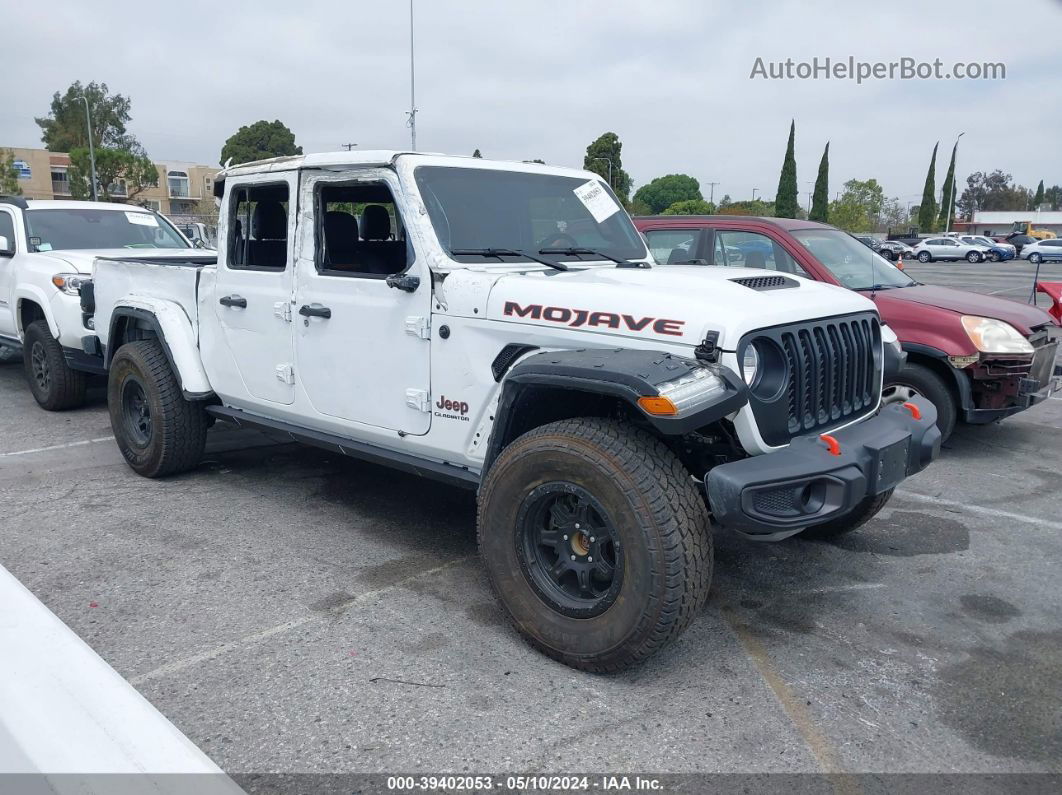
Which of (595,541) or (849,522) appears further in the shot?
(849,522)

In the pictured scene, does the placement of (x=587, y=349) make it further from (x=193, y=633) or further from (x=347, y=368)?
(x=193, y=633)

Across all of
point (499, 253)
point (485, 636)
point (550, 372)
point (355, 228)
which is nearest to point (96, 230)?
point (355, 228)

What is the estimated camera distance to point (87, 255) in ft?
25.3

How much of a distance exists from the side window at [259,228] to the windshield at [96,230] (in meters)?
4.14

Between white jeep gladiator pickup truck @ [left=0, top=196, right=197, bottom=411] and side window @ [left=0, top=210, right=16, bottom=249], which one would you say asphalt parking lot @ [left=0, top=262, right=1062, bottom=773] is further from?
side window @ [left=0, top=210, right=16, bottom=249]

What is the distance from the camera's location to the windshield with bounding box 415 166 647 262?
401cm

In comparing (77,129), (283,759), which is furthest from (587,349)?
(77,129)

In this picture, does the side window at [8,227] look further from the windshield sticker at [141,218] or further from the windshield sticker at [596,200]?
the windshield sticker at [596,200]

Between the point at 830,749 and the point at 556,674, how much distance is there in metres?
0.99

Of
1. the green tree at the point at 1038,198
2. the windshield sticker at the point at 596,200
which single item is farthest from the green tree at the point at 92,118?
the green tree at the point at 1038,198

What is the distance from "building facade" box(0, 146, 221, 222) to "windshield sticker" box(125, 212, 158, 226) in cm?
5990

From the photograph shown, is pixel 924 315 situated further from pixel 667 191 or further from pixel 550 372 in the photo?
pixel 667 191

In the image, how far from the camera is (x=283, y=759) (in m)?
2.71

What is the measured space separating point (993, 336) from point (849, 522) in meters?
2.53
